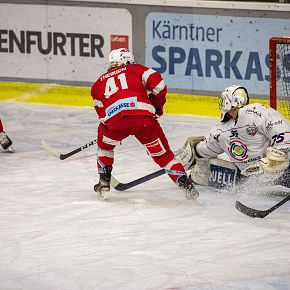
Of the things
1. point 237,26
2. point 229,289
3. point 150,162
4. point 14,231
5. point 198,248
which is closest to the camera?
point 229,289

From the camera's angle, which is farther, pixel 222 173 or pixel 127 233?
pixel 222 173

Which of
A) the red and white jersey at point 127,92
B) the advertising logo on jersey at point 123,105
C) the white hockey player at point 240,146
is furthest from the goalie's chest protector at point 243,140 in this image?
the advertising logo on jersey at point 123,105

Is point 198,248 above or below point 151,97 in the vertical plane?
below

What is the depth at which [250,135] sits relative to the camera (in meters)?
6.36

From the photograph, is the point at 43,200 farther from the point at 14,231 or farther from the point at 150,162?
the point at 150,162

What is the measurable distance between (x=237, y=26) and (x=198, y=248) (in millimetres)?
3692

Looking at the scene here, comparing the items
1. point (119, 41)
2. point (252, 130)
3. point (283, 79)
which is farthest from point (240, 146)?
point (119, 41)

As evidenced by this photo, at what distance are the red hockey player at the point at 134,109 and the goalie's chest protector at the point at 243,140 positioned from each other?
36 centimetres

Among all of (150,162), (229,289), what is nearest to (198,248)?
(229,289)

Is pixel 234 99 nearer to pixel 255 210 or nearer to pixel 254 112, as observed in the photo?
pixel 254 112

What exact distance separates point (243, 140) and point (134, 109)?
28.1 inches

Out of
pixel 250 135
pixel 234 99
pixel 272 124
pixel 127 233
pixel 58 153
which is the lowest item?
pixel 58 153

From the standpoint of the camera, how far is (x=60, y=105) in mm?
9570

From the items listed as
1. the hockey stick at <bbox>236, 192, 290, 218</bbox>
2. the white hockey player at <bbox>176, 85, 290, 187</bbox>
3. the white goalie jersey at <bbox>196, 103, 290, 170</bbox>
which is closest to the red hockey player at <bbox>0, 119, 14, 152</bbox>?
the white hockey player at <bbox>176, 85, 290, 187</bbox>
